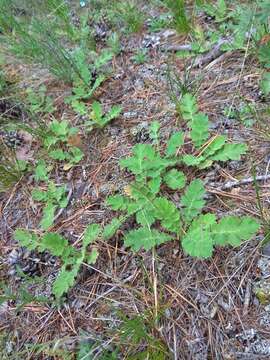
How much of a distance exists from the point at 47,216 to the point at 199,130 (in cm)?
88

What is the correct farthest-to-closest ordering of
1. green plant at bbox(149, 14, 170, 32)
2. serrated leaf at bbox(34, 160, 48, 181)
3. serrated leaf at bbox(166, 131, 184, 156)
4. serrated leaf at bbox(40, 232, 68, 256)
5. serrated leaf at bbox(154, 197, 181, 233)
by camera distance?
1. green plant at bbox(149, 14, 170, 32)
2. serrated leaf at bbox(34, 160, 48, 181)
3. serrated leaf at bbox(166, 131, 184, 156)
4. serrated leaf at bbox(40, 232, 68, 256)
5. serrated leaf at bbox(154, 197, 181, 233)

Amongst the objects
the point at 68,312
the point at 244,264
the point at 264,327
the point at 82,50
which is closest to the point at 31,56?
Result: the point at 82,50

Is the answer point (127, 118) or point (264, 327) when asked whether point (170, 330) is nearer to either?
point (264, 327)

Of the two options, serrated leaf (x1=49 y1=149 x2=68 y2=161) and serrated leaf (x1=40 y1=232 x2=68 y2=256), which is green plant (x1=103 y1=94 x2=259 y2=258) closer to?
serrated leaf (x1=40 y1=232 x2=68 y2=256)

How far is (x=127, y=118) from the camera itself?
2244 millimetres

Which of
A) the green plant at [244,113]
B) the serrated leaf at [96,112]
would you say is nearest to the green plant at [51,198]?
the serrated leaf at [96,112]

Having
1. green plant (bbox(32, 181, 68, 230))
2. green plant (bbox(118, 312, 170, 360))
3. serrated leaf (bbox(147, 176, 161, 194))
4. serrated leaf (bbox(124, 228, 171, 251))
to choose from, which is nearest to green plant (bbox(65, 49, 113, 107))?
green plant (bbox(32, 181, 68, 230))

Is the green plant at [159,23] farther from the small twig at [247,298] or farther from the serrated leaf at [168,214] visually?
the small twig at [247,298]

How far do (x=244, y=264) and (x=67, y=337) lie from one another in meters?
0.78

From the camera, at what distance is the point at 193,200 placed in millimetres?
1691

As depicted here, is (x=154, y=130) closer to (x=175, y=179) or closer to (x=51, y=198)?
(x=175, y=179)

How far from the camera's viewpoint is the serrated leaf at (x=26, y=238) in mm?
1871

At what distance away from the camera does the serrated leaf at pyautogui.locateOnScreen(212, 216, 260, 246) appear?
4.91 ft

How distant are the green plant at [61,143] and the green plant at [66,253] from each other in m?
0.50
